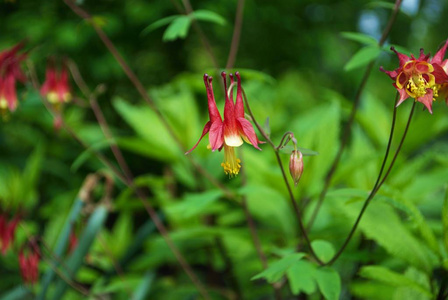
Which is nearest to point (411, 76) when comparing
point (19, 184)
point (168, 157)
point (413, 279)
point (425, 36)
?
point (413, 279)

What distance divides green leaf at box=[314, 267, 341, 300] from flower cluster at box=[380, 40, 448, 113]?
0.37 m

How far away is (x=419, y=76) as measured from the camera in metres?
0.79

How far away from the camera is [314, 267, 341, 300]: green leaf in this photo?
87cm

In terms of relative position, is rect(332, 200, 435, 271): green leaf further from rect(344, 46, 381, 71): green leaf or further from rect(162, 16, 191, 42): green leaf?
rect(162, 16, 191, 42): green leaf

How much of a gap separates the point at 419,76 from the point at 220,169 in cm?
107

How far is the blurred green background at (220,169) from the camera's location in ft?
3.89

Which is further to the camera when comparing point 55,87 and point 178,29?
point 55,87

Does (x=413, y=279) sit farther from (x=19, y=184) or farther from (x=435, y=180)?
(x=19, y=184)

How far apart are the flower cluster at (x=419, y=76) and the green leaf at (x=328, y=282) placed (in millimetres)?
372

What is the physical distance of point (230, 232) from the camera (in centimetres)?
143

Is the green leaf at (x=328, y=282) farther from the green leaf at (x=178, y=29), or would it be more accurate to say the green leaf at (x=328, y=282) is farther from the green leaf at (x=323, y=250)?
the green leaf at (x=178, y=29)

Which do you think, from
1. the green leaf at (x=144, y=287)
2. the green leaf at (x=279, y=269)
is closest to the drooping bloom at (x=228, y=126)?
the green leaf at (x=279, y=269)

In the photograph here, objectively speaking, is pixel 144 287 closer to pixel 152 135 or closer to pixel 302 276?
pixel 152 135

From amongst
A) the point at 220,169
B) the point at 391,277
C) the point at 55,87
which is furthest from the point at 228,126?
the point at 55,87
